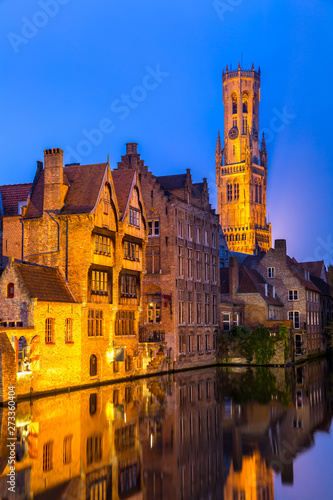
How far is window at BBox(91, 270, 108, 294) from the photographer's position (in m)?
44.8

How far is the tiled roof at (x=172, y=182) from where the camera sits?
64500 millimetres

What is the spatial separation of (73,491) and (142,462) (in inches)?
142

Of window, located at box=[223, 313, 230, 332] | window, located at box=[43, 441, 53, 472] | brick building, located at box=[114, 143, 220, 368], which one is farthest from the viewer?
window, located at box=[223, 313, 230, 332]

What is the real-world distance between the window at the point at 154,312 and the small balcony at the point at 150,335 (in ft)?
3.64

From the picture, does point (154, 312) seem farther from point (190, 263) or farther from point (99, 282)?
point (99, 282)

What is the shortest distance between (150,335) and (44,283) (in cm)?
2033

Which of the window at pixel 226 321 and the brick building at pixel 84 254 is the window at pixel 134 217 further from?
the window at pixel 226 321

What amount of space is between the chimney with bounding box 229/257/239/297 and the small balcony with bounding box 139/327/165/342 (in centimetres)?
1724

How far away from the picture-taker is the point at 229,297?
2948 inches

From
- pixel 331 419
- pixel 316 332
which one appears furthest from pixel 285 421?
pixel 316 332

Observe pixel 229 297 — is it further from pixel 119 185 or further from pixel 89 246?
pixel 89 246

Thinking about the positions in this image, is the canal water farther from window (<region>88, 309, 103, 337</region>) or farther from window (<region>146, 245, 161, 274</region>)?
window (<region>146, 245, 161, 274</region>)

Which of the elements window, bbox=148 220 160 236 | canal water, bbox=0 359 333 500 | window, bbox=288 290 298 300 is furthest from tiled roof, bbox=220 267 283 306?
canal water, bbox=0 359 333 500

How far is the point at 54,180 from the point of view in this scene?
45500 millimetres
